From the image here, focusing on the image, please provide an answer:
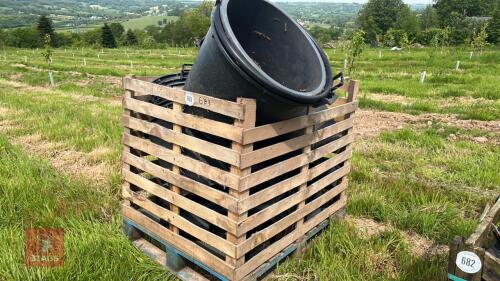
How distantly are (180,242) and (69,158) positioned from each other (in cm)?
299

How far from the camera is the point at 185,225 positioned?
8.43 feet

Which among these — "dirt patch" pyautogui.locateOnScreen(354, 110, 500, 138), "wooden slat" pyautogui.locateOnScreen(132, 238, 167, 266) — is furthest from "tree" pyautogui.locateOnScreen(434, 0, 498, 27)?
"wooden slat" pyautogui.locateOnScreen(132, 238, 167, 266)

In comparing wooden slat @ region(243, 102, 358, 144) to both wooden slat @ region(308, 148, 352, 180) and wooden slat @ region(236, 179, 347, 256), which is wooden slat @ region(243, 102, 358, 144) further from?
→ wooden slat @ region(236, 179, 347, 256)

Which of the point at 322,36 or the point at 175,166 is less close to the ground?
the point at 322,36

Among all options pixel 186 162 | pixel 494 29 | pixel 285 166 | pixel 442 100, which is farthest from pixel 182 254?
pixel 494 29

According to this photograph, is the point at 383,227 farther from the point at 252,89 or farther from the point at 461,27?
the point at 461,27

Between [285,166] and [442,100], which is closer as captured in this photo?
[285,166]

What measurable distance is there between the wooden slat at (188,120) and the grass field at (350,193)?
1004 mm

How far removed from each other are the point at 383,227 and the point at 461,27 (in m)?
50.0

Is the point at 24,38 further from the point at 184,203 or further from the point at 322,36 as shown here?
the point at 184,203

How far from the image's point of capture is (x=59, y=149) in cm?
535

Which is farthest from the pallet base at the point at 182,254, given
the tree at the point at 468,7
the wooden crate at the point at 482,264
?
the tree at the point at 468,7

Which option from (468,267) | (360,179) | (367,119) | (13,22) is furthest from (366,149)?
(13,22)

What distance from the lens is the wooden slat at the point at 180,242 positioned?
2396mm
